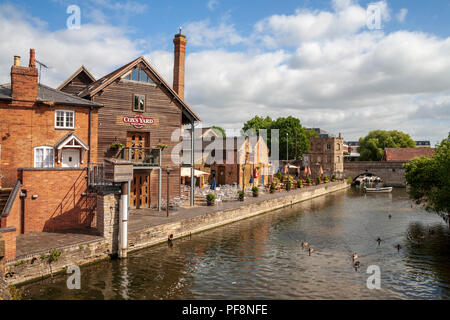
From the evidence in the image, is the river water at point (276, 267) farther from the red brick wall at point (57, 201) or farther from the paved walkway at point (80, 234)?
the red brick wall at point (57, 201)

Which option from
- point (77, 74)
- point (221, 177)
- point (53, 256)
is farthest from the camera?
point (221, 177)

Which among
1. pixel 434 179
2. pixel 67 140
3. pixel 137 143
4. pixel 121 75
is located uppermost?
pixel 121 75

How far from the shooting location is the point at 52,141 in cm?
1912

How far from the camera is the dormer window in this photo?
23531 mm

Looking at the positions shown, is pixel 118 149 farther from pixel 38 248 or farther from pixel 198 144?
pixel 198 144

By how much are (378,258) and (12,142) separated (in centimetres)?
2044

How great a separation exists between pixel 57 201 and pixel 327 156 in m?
64.1

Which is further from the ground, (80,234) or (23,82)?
(23,82)

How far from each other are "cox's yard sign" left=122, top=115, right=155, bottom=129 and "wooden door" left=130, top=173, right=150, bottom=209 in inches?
139

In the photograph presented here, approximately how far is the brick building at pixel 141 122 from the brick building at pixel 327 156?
168 ft

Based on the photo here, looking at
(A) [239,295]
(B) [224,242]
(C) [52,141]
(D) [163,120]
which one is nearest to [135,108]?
(D) [163,120]

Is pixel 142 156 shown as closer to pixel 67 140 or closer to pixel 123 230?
pixel 67 140

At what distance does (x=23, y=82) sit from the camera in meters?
18.1

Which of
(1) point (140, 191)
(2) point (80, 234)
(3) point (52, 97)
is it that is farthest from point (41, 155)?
(1) point (140, 191)
